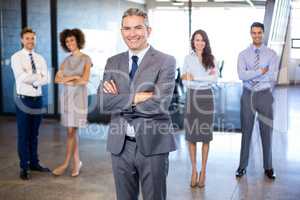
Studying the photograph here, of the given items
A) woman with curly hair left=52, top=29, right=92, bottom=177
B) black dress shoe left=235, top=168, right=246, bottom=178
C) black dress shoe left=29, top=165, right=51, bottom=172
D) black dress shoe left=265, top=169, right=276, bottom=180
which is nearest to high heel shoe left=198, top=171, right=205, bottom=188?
black dress shoe left=235, top=168, right=246, bottom=178

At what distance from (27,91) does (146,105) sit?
8.36ft

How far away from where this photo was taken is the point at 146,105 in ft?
8.27

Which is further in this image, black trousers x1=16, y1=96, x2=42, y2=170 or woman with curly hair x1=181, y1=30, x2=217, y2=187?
black trousers x1=16, y1=96, x2=42, y2=170

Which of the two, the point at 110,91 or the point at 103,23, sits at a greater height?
the point at 103,23

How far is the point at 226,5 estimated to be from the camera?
8172mm

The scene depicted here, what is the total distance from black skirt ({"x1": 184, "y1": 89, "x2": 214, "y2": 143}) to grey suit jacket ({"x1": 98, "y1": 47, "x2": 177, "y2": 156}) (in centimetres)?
189

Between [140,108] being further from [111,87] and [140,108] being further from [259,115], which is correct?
[259,115]

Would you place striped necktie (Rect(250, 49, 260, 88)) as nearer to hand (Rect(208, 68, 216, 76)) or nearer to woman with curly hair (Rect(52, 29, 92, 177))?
hand (Rect(208, 68, 216, 76))

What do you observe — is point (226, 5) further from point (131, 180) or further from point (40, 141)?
point (131, 180)

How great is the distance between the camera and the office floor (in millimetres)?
4379

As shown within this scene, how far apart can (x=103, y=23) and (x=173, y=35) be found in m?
1.55

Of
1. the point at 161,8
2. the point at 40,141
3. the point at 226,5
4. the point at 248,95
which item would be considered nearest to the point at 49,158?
the point at 40,141

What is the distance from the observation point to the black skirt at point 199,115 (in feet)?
14.7

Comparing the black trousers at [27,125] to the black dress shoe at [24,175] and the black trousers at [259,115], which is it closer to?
the black dress shoe at [24,175]
